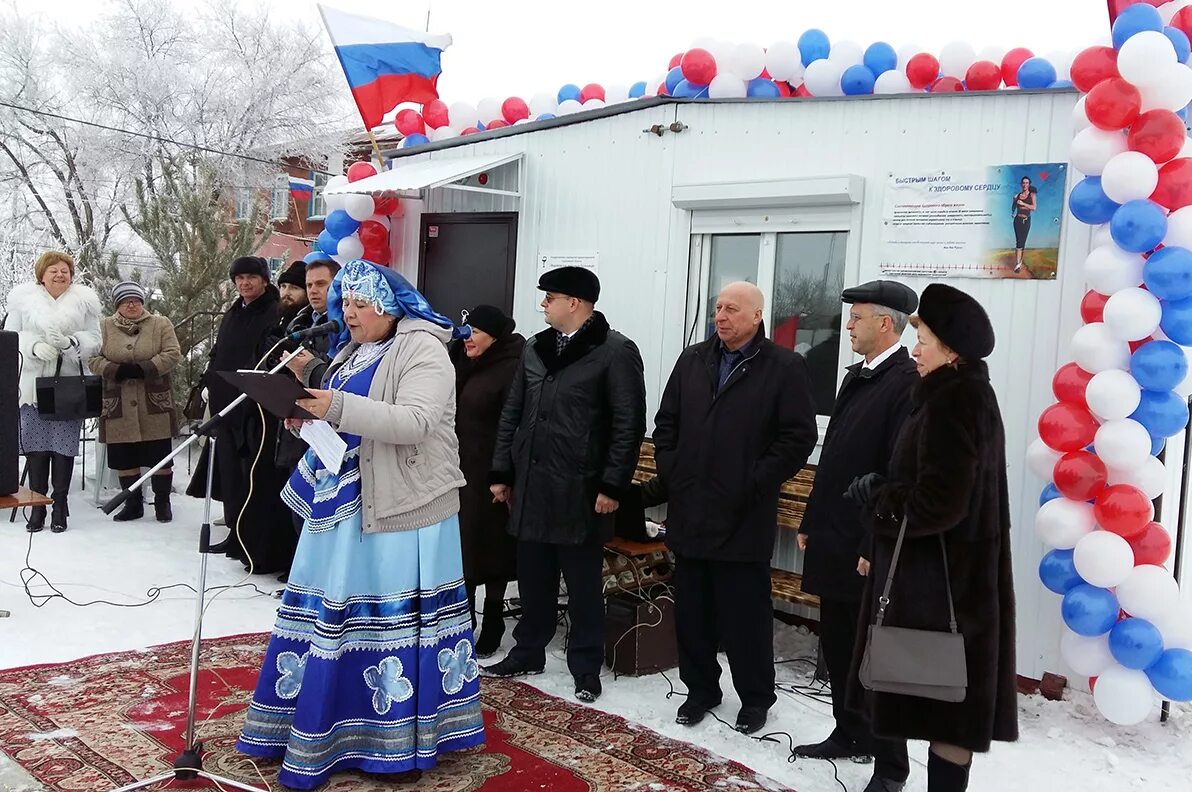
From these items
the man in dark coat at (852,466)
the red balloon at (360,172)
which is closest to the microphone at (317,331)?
the man in dark coat at (852,466)

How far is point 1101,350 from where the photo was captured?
4.26m

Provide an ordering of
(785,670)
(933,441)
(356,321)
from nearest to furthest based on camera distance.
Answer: (933,441)
(356,321)
(785,670)

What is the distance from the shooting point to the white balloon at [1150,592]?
4.23 m

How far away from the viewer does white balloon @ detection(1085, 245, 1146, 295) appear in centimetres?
423

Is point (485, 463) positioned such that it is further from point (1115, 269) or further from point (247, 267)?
point (1115, 269)

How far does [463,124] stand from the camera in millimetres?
7762

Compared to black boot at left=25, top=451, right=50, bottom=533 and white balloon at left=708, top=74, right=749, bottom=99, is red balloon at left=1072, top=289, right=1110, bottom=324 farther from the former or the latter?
black boot at left=25, top=451, right=50, bottom=533

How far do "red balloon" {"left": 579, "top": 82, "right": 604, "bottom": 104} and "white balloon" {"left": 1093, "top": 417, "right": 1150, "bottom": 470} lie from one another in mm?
4154

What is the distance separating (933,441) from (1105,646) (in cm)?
200

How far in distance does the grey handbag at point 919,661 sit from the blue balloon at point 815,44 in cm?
348

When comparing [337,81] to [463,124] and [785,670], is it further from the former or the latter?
[785,670]

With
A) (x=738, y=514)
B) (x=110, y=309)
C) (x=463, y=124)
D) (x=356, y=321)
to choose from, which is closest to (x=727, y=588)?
(x=738, y=514)

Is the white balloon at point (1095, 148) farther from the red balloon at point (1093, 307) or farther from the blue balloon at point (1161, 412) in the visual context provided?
the blue balloon at point (1161, 412)

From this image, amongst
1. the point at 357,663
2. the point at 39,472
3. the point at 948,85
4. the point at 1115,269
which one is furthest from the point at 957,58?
the point at 39,472
